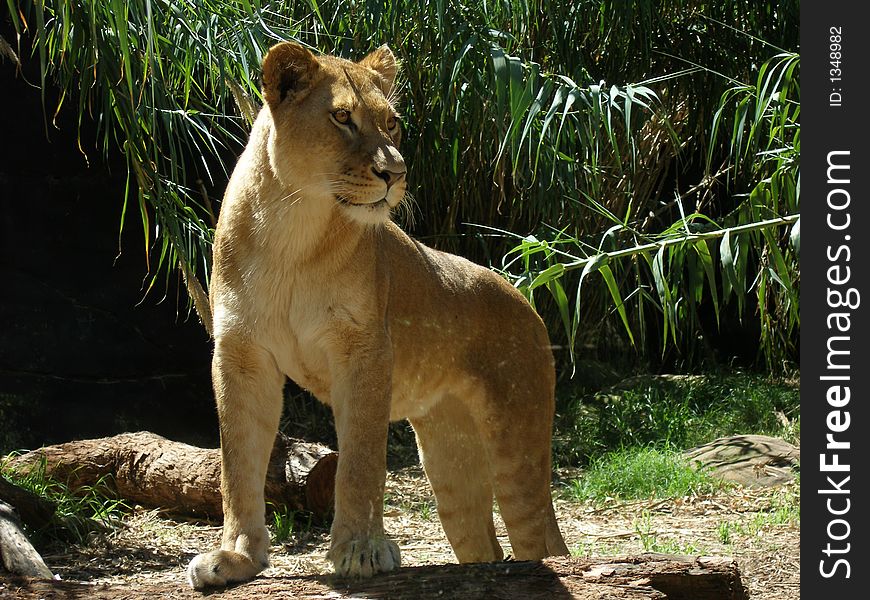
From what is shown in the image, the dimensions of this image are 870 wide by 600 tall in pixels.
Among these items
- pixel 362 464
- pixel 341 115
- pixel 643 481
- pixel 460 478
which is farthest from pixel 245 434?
pixel 643 481

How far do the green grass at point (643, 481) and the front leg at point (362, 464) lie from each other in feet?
9.89

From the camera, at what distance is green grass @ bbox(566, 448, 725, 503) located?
5.82 m

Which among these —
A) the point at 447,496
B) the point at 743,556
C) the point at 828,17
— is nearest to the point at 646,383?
the point at 743,556

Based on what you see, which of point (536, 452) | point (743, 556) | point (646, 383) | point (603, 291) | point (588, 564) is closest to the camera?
point (588, 564)

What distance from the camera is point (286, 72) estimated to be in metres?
3.18

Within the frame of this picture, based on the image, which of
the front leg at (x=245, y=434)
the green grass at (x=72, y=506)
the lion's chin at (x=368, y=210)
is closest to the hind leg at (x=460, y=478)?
the front leg at (x=245, y=434)

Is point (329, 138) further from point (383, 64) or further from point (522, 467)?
point (522, 467)

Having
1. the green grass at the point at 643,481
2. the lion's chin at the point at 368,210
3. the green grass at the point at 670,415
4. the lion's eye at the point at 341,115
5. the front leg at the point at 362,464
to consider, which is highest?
the lion's eye at the point at 341,115

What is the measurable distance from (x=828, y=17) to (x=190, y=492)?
3590 millimetres

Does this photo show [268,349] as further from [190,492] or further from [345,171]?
[190,492]

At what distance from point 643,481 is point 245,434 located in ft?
10.8

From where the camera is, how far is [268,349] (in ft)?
10.4

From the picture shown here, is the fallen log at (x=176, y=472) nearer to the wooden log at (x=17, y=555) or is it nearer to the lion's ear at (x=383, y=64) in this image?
the wooden log at (x=17, y=555)

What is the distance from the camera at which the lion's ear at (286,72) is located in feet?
10.3
